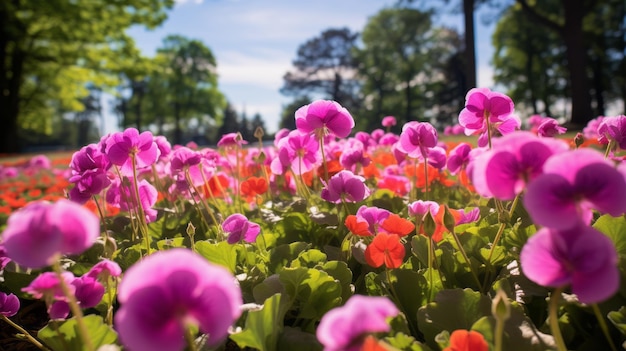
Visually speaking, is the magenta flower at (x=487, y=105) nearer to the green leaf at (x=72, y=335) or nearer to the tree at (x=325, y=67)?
the green leaf at (x=72, y=335)

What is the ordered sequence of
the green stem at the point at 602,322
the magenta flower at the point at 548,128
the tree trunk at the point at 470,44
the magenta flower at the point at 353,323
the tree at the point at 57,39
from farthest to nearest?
the tree at the point at 57,39
the tree trunk at the point at 470,44
the magenta flower at the point at 548,128
the green stem at the point at 602,322
the magenta flower at the point at 353,323

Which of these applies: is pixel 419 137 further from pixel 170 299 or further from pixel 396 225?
pixel 170 299

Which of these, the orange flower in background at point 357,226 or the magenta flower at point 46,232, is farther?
the orange flower in background at point 357,226

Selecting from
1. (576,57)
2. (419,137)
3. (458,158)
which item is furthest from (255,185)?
(576,57)

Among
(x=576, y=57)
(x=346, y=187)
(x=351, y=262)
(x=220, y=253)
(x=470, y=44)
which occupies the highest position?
(x=470, y=44)

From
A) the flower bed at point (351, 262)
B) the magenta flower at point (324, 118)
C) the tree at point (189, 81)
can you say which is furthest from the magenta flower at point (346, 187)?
the tree at point (189, 81)

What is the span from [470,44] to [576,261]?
1393cm

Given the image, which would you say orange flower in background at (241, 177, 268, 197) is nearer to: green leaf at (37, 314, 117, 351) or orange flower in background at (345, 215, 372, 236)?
orange flower in background at (345, 215, 372, 236)

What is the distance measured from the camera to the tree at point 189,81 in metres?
38.2

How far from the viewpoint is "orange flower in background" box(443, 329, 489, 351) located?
0.69 metres

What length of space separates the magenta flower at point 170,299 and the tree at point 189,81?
128 feet

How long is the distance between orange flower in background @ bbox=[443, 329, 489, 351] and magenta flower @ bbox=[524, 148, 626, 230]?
228mm

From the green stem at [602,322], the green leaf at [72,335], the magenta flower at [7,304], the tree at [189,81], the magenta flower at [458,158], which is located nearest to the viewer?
the green stem at [602,322]

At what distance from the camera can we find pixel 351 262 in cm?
134
